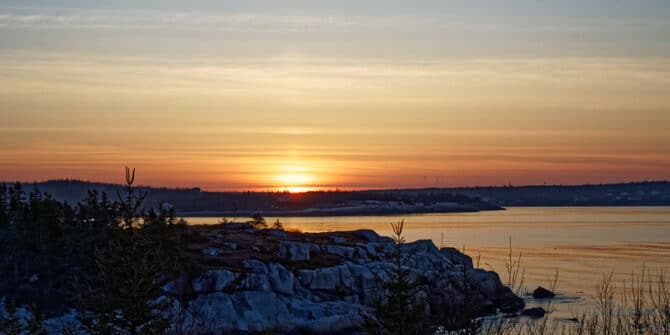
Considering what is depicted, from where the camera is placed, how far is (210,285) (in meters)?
49.3

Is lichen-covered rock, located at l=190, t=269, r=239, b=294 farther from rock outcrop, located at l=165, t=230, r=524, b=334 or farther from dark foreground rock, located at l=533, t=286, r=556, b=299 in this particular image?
dark foreground rock, located at l=533, t=286, r=556, b=299

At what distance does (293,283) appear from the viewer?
52875 mm

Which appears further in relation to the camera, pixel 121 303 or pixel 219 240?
pixel 219 240

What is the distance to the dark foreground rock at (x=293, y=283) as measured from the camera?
46.1m

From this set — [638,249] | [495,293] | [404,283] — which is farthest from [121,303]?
[638,249]

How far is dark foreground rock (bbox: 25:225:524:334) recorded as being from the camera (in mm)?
46125

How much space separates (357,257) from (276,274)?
12659 mm

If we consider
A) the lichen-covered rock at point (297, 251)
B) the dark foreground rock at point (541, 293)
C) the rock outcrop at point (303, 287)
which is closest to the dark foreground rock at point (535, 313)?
the rock outcrop at point (303, 287)

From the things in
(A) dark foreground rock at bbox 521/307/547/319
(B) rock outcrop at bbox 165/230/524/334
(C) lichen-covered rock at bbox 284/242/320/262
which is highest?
(C) lichen-covered rock at bbox 284/242/320/262

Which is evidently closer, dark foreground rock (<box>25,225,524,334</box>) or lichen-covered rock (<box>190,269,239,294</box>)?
dark foreground rock (<box>25,225,524,334</box>)

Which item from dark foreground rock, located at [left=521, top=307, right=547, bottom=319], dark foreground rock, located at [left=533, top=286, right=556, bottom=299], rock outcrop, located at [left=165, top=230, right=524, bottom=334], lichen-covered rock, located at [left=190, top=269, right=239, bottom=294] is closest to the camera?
rock outcrop, located at [left=165, top=230, right=524, bottom=334]

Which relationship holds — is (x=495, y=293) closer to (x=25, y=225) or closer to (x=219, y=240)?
(x=219, y=240)

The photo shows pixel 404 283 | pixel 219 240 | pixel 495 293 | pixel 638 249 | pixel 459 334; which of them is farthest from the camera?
pixel 638 249

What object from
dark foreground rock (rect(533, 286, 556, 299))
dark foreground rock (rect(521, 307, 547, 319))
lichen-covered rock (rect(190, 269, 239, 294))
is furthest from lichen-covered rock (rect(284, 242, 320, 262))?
dark foreground rock (rect(533, 286, 556, 299))
